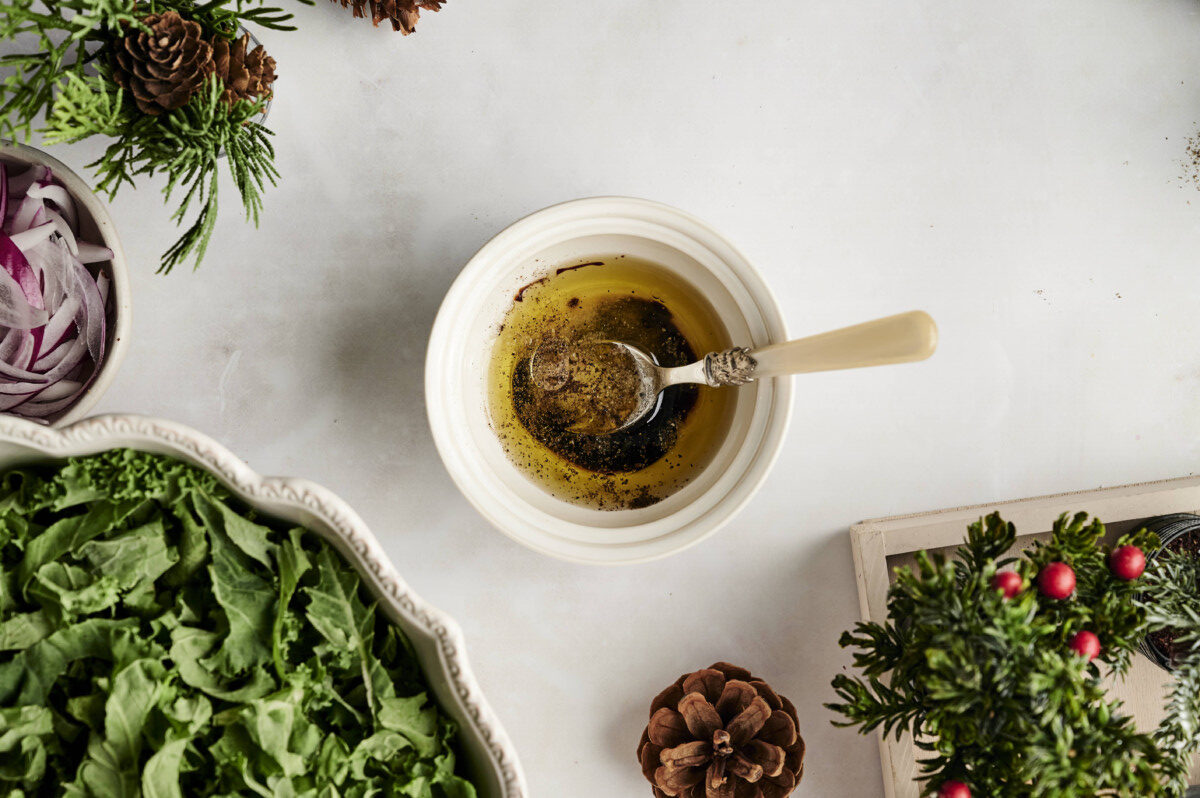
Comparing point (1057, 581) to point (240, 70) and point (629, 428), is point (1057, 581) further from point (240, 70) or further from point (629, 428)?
point (240, 70)

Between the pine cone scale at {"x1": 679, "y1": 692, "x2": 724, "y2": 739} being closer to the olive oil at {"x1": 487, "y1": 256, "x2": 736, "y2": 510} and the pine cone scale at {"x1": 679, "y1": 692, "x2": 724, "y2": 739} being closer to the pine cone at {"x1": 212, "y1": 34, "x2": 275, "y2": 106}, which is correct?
the olive oil at {"x1": 487, "y1": 256, "x2": 736, "y2": 510}

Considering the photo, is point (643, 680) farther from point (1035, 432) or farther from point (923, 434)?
Answer: point (1035, 432)

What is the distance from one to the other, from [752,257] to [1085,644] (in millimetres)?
561

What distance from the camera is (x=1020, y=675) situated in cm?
69

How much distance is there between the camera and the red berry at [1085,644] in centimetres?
72

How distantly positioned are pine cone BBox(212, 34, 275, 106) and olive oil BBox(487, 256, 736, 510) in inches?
14.1

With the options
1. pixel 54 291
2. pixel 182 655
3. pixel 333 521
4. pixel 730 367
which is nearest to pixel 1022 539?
pixel 730 367

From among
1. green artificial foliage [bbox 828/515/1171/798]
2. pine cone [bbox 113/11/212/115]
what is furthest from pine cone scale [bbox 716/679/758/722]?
pine cone [bbox 113/11/212/115]

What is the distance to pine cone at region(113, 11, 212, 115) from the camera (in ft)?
2.48

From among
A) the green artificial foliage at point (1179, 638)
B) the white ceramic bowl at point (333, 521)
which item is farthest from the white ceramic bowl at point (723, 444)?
the green artificial foliage at point (1179, 638)

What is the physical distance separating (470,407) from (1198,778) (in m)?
0.96

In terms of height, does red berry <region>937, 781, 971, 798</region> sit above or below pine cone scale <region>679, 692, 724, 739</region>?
below

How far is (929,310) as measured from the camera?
1035mm

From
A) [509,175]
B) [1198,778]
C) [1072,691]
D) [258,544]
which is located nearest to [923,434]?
[1072,691]
